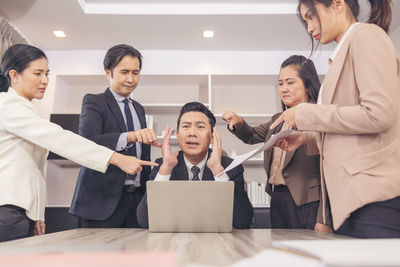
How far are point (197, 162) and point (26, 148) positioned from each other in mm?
901

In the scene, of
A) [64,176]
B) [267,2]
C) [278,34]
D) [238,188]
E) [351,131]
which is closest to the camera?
[351,131]

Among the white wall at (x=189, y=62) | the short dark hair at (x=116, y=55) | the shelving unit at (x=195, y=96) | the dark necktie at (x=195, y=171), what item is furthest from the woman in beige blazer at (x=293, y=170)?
the white wall at (x=189, y=62)

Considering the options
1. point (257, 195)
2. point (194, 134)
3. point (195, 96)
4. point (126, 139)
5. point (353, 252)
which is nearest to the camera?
point (353, 252)

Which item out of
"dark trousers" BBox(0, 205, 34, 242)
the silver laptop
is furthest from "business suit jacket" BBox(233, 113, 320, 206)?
"dark trousers" BBox(0, 205, 34, 242)

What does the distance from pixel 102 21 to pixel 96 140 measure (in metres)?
2.40

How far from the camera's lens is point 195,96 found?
4.36m

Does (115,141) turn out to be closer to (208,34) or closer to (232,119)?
(232,119)

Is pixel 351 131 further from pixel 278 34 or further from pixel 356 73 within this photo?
pixel 278 34

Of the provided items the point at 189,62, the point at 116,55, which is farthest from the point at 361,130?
the point at 189,62

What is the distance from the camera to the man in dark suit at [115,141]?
1.68 meters

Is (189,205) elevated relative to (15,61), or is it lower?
lower

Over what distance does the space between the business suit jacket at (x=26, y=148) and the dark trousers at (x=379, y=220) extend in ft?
3.42

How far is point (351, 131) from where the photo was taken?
1.00m

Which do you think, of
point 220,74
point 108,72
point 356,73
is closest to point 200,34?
point 220,74
